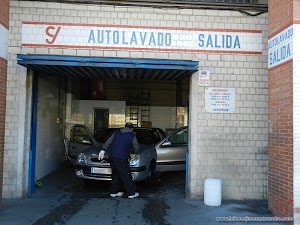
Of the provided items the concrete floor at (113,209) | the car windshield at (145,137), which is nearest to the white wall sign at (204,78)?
the concrete floor at (113,209)

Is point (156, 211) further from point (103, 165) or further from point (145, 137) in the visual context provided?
point (145, 137)

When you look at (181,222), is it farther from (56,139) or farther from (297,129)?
(56,139)

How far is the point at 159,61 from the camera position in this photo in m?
6.54

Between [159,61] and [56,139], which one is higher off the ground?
[159,61]

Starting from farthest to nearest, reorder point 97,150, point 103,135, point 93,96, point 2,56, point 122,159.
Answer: point 93,96
point 103,135
point 97,150
point 122,159
point 2,56

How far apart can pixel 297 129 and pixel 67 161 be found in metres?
9.03

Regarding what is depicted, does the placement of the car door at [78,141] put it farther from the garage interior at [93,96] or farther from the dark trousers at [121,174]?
the dark trousers at [121,174]

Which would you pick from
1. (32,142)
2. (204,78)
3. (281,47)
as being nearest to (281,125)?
(281,47)

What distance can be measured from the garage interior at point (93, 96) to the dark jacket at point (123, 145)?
1503 millimetres

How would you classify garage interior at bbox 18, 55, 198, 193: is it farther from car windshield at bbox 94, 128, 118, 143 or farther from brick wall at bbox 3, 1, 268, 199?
car windshield at bbox 94, 128, 118, 143

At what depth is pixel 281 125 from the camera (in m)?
5.65

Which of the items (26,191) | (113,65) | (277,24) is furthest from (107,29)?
(26,191)

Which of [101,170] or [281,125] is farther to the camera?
[101,170]

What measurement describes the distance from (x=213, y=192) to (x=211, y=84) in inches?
95.3
